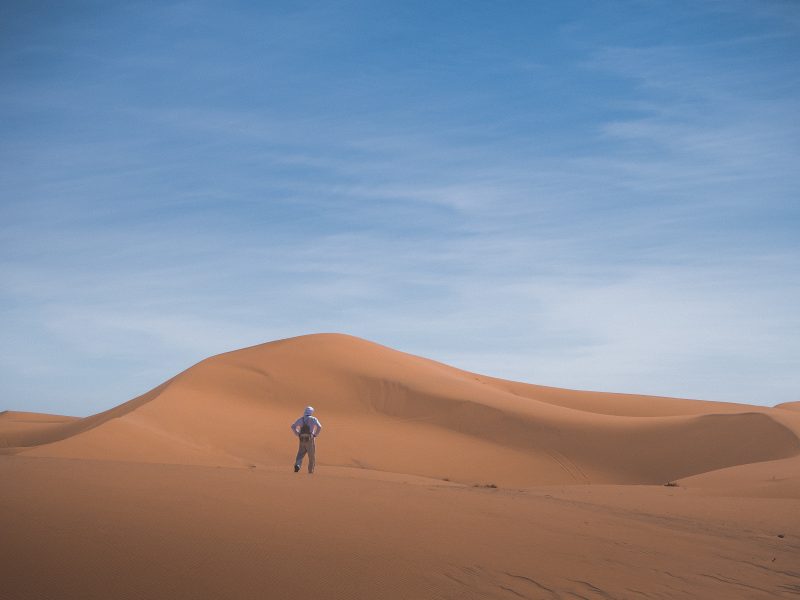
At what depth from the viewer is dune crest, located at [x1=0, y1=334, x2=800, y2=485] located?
30016 mm

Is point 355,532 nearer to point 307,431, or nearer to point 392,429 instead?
point 307,431

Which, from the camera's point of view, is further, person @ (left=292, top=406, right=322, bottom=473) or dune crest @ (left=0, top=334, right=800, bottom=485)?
dune crest @ (left=0, top=334, right=800, bottom=485)

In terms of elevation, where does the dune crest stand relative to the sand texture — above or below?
above

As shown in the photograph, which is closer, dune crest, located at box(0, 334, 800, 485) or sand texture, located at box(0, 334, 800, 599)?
sand texture, located at box(0, 334, 800, 599)

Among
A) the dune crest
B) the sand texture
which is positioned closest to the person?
the sand texture

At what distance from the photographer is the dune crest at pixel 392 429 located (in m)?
30.0

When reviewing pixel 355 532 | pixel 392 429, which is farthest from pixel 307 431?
pixel 392 429

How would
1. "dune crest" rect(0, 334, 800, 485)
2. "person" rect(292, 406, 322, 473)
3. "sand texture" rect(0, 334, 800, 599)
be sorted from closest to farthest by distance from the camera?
"sand texture" rect(0, 334, 800, 599) < "person" rect(292, 406, 322, 473) < "dune crest" rect(0, 334, 800, 485)

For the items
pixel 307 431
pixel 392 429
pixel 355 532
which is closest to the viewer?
pixel 355 532

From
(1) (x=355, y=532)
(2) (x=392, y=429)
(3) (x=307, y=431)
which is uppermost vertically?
(2) (x=392, y=429)

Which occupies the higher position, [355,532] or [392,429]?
[392,429]

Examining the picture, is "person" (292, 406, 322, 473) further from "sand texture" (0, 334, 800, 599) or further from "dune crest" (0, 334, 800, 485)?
"dune crest" (0, 334, 800, 485)

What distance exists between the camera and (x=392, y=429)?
34.6 metres

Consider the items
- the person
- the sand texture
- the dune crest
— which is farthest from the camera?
the dune crest
